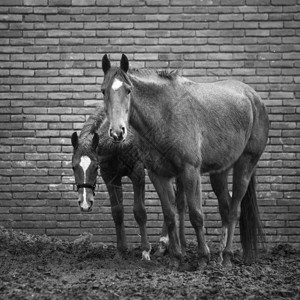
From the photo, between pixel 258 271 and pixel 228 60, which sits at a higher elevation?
pixel 228 60

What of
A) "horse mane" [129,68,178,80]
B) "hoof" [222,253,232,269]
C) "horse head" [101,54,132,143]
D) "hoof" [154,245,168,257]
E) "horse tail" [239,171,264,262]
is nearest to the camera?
"horse head" [101,54,132,143]

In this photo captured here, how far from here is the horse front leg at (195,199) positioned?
6616mm

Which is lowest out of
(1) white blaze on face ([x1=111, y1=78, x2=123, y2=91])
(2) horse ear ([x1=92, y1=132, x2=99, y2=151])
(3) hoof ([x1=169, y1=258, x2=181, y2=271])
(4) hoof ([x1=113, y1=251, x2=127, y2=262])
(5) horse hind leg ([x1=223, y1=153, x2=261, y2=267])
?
(4) hoof ([x1=113, y1=251, x2=127, y2=262])

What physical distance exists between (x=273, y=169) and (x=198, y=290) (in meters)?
4.10

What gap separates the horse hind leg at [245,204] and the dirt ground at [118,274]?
0.28 metres

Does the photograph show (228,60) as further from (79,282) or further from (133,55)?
(79,282)

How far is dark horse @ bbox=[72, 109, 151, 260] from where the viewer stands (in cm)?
705

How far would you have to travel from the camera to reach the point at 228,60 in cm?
939

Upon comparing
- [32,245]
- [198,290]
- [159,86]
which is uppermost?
[159,86]

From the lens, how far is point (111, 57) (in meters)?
9.36

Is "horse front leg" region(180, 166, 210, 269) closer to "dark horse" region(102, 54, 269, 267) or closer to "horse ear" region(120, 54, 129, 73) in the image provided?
"dark horse" region(102, 54, 269, 267)

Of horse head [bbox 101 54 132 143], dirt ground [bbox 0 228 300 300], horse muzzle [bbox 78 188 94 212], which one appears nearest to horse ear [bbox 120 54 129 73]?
horse head [bbox 101 54 132 143]

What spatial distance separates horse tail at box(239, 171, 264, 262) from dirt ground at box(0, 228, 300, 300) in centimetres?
16

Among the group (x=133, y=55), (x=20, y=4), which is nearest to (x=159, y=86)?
(x=133, y=55)
